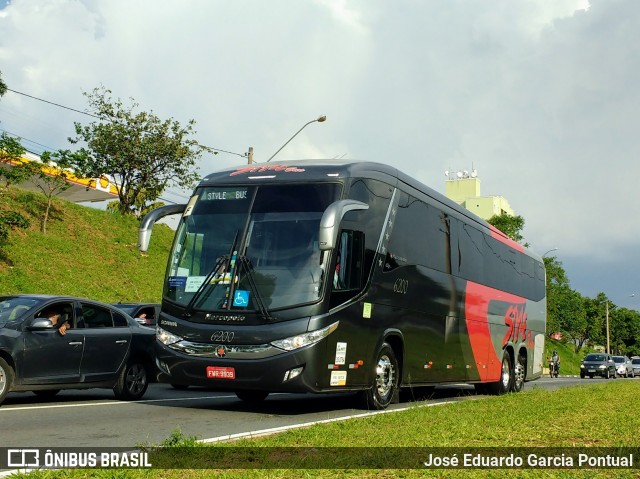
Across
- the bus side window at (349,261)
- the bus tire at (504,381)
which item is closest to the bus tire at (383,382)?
the bus side window at (349,261)

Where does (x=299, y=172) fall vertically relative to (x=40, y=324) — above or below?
above

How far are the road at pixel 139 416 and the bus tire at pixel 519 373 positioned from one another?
5.78 m

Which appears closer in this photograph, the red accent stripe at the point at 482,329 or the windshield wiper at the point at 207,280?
the windshield wiper at the point at 207,280

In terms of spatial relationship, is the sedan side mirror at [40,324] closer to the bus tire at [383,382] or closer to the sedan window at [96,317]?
the sedan window at [96,317]

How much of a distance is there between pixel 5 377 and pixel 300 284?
4.44 metres

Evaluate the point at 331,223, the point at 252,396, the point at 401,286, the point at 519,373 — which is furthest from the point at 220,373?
the point at 519,373

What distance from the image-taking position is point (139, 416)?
1067 cm

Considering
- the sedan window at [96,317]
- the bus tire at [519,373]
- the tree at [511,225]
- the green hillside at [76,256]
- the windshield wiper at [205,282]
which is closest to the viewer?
the windshield wiper at [205,282]

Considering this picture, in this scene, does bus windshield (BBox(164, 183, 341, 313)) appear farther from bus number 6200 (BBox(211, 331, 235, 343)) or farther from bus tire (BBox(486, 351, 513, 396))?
bus tire (BBox(486, 351, 513, 396))

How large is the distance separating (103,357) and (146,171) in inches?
1237

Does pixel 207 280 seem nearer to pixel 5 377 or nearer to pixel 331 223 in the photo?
pixel 331 223

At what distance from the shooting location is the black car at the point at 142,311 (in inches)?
725

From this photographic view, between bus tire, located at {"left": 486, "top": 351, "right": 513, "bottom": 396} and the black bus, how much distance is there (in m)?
5.43

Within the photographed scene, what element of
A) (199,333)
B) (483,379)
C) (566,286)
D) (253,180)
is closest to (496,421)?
(199,333)
